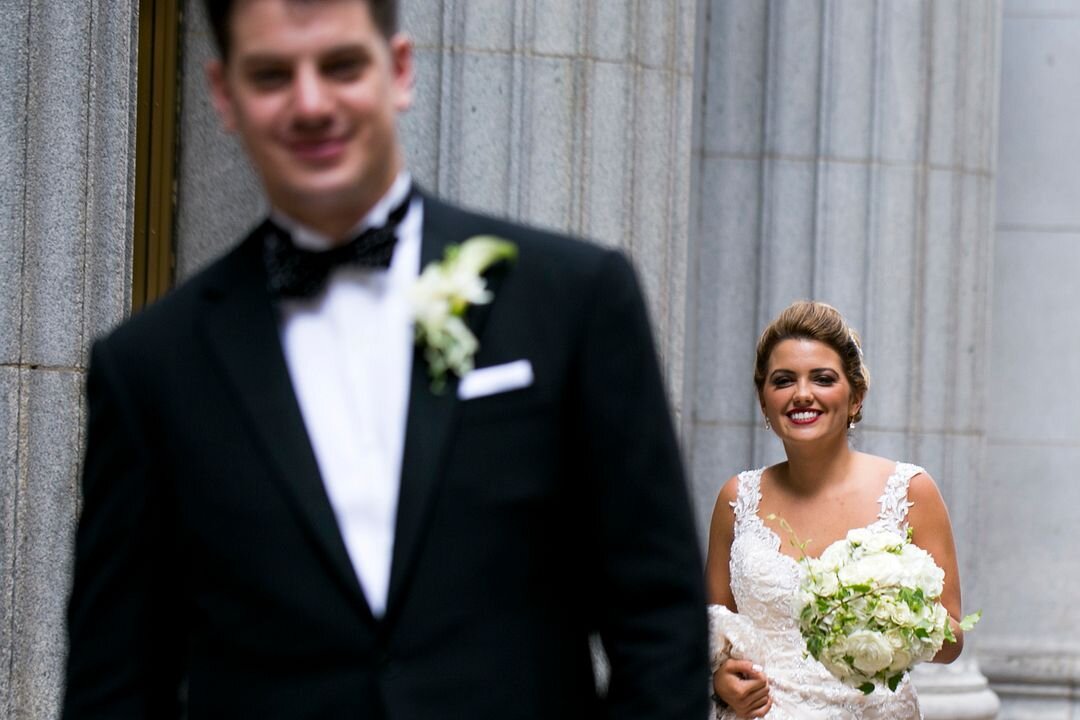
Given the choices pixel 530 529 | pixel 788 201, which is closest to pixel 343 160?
pixel 530 529

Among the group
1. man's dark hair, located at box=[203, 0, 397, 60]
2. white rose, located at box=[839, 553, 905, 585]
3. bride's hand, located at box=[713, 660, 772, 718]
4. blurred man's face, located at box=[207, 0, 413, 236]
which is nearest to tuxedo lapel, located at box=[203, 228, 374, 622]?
blurred man's face, located at box=[207, 0, 413, 236]

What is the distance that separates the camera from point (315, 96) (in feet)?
8.25

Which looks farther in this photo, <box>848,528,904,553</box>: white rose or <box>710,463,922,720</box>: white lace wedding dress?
<box>710,463,922,720</box>: white lace wedding dress

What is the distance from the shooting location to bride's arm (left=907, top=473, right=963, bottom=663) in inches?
243

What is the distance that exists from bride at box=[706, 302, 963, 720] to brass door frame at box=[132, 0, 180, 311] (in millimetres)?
2846

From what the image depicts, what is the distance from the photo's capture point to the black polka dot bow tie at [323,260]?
8.64 ft

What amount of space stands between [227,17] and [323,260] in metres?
0.35

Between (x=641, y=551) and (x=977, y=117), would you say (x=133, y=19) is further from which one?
(x=641, y=551)

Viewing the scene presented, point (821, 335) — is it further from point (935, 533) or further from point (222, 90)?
point (222, 90)

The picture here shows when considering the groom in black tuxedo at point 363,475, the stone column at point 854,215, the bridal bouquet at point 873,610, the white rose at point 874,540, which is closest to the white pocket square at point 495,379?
the groom in black tuxedo at point 363,475

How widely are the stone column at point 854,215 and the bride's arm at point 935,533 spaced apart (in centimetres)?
295

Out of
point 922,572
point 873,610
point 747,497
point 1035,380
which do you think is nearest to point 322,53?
point 873,610

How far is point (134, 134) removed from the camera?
7496 mm

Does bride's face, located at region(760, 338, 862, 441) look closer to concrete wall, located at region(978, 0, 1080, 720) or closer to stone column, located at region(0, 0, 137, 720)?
stone column, located at region(0, 0, 137, 720)
